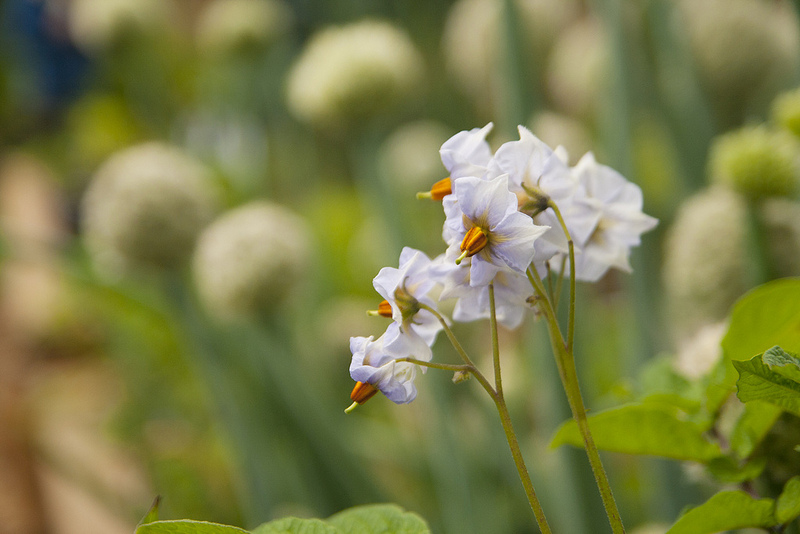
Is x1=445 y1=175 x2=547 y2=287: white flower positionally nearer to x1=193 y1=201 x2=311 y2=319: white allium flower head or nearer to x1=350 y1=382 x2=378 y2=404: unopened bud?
x1=350 y1=382 x2=378 y2=404: unopened bud

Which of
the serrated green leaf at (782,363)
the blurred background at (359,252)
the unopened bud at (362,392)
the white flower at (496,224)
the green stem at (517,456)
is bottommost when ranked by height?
the blurred background at (359,252)

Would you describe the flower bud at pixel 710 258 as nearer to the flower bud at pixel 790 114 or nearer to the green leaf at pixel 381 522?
the flower bud at pixel 790 114

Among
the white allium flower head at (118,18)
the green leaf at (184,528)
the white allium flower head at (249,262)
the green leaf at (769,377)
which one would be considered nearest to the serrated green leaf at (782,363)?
the green leaf at (769,377)

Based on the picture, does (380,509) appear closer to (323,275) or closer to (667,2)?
(667,2)

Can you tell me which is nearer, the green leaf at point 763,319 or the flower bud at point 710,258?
the green leaf at point 763,319

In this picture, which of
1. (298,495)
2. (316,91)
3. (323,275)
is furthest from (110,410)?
(316,91)

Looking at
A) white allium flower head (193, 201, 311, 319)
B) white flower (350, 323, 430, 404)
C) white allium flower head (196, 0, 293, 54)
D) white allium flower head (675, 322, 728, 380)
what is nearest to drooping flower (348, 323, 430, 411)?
white flower (350, 323, 430, 404)

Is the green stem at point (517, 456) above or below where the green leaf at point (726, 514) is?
above

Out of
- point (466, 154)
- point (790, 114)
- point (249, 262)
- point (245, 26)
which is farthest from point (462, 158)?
point (245, 26)
